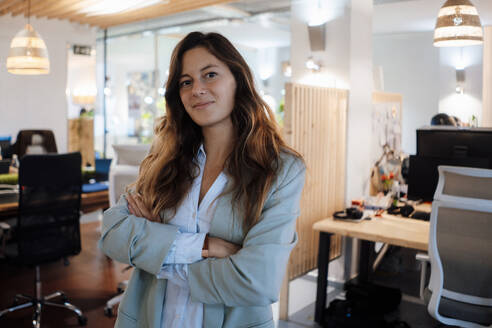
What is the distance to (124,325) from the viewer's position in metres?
1.47

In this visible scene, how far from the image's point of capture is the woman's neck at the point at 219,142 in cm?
156

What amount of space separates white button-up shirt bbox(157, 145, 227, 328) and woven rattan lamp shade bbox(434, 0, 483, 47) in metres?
2.67

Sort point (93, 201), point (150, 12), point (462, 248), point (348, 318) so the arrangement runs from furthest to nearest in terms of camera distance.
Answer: point (150, 12)
point (93, 201)
point (348, 318)
point (462, 248)

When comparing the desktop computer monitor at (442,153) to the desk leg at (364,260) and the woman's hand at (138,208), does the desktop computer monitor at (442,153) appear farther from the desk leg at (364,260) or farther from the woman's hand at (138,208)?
the woman's hand at (138,208)

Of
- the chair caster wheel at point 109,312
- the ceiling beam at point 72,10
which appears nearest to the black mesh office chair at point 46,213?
the chair caster wheel at point 109,312

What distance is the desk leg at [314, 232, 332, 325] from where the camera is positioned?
11.5 feet

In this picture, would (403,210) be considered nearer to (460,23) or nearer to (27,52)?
(460,23)

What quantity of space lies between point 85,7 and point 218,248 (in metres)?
7.27

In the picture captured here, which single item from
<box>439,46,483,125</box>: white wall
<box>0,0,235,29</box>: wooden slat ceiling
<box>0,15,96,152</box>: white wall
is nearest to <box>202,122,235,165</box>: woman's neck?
<box>0,0,235,29</box>: wooden slat ceiling

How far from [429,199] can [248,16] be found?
4.82 meters

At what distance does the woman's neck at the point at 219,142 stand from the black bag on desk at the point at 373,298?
2422 millimetres

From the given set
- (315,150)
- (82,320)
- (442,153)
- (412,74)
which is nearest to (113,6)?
(315,150)

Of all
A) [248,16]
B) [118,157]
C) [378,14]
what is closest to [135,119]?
[248,16]

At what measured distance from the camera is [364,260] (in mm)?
4426
